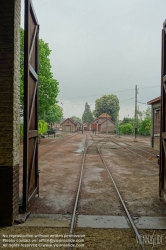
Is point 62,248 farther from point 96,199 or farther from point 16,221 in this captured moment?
point 96,199

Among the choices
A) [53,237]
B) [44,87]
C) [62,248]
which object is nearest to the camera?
[62,248]

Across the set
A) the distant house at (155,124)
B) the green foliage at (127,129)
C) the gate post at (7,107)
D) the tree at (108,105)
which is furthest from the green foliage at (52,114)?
the tree at (108,105)

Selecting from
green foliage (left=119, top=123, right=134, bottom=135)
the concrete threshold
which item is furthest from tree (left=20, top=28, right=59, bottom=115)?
green foliage (left=119, top=123, right=134, bottom=135)

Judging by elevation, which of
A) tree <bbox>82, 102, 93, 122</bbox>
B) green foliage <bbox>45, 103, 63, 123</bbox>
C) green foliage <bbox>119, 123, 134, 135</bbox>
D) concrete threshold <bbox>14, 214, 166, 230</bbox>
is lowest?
concrete threshold <bbox>14, 214, 166, 230</bbox>

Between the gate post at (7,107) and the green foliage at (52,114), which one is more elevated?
the green foliage at (52,114)

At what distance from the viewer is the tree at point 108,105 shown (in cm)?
9975

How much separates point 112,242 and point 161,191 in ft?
10.1

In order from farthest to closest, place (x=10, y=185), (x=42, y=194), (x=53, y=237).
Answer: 1. (x=42, y=194)
2. (x=10, y=185)
3. (x=53, y=237)

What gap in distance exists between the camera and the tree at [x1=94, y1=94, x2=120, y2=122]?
3927 inches

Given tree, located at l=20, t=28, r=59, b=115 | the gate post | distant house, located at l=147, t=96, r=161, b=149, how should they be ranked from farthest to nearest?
tree, located at l=20, t=28, r=59, b=115
distant house, located at l=147, t=96, r=161, b=149
the gate post

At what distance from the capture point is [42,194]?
7.32 m

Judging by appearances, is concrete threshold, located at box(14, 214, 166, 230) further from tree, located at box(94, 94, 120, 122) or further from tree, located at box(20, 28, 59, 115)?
tree, located at box(94, 94, 120, 122)

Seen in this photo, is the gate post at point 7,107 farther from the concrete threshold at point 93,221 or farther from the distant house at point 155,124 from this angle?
the distant house at point 155,124

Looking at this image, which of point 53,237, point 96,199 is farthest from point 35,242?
point 96,199
